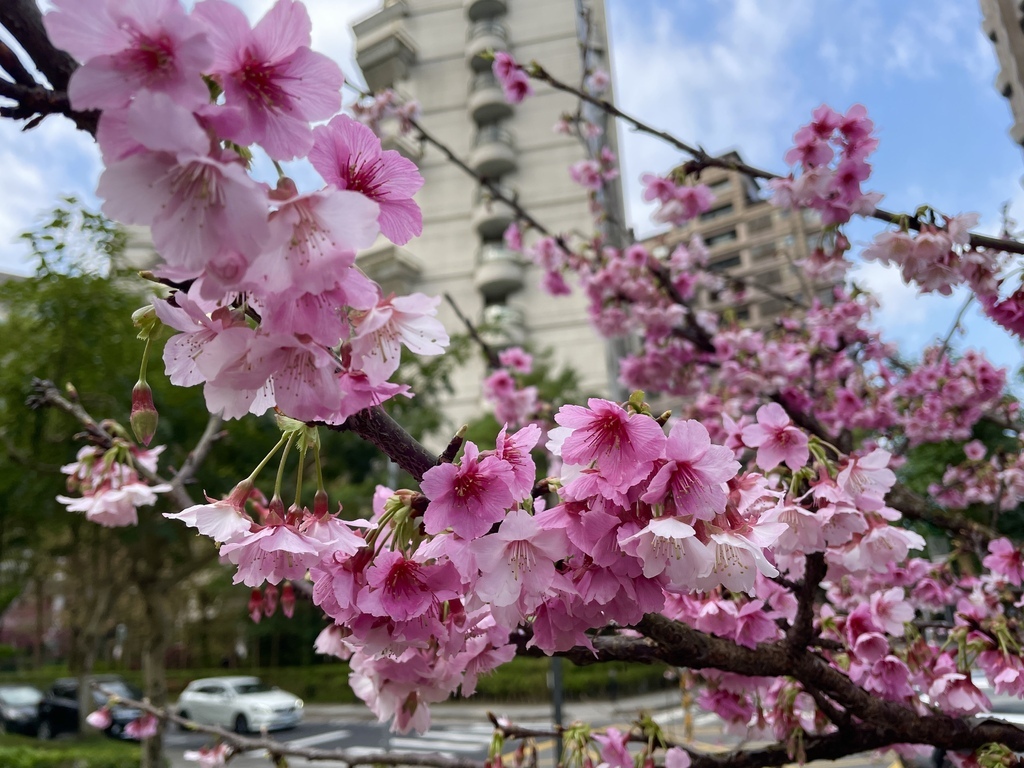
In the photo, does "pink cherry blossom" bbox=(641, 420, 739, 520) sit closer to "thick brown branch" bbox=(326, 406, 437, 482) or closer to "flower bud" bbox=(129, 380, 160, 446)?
"thick brown branch" bbox=(326, 406, 437, 482)

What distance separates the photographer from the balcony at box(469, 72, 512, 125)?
23516mm

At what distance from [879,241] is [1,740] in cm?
1460

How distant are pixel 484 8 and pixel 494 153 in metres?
6.45

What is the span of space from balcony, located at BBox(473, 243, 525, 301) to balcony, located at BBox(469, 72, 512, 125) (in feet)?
17.2

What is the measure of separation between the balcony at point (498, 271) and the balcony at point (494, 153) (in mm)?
2943

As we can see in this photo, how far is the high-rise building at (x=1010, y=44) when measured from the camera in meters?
4.06

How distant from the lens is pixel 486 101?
23.5m

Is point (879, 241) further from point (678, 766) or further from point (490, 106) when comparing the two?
point (490, 106)

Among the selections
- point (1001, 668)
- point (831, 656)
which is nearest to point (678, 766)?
point (831, 656)

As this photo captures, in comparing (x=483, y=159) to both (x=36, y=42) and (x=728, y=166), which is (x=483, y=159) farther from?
(x=36, y=42)

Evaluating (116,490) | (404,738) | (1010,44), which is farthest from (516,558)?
(404,738)

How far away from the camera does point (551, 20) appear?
79.0ft

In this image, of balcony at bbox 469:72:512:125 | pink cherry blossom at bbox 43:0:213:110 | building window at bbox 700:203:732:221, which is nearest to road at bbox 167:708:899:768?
pink cherry blossom at bbox 43:0:213:110

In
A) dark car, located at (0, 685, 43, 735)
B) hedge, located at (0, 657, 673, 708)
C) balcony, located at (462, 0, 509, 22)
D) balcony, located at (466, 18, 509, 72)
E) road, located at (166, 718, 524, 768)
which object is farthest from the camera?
balcony, located at (462, 0, 509, 22)
